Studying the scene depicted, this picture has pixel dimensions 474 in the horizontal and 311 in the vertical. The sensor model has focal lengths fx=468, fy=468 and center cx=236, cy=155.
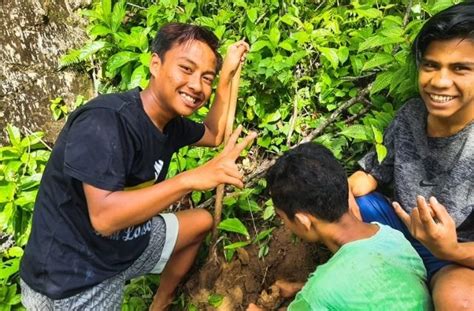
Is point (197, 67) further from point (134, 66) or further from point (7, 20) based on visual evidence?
point (7, 20)

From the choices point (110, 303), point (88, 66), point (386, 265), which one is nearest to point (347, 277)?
point (386, 265)

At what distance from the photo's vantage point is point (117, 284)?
93.6 inches

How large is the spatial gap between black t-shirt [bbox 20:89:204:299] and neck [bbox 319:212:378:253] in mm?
863

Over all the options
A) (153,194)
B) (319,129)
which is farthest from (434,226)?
(319,129)

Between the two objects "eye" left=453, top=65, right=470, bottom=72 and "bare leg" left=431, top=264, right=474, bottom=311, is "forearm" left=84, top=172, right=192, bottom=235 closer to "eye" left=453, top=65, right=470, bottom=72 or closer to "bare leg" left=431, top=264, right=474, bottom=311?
"bare leg" left=431, top=264, right=474, bottom=311

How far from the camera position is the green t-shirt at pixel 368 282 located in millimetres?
1749

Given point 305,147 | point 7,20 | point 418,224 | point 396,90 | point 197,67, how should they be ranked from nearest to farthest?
point 418,224
point 305,147
point 197,67
point 396,90
point 7,20

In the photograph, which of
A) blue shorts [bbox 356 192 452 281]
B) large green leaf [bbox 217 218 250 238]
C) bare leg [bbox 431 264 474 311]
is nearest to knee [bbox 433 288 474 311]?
bare leg [bbox 431 264 474 311]

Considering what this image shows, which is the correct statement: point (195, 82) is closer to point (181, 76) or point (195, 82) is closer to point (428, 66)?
point (181, 76)

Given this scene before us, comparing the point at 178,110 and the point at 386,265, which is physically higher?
the point at 178,110

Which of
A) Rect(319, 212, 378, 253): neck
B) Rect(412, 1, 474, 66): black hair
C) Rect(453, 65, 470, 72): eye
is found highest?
Rect(412, 1, 474, 66): black hair

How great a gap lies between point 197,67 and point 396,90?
4.08ft

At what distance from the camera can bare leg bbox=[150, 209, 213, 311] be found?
271 centimetres

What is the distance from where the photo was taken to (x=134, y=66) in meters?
3.74
